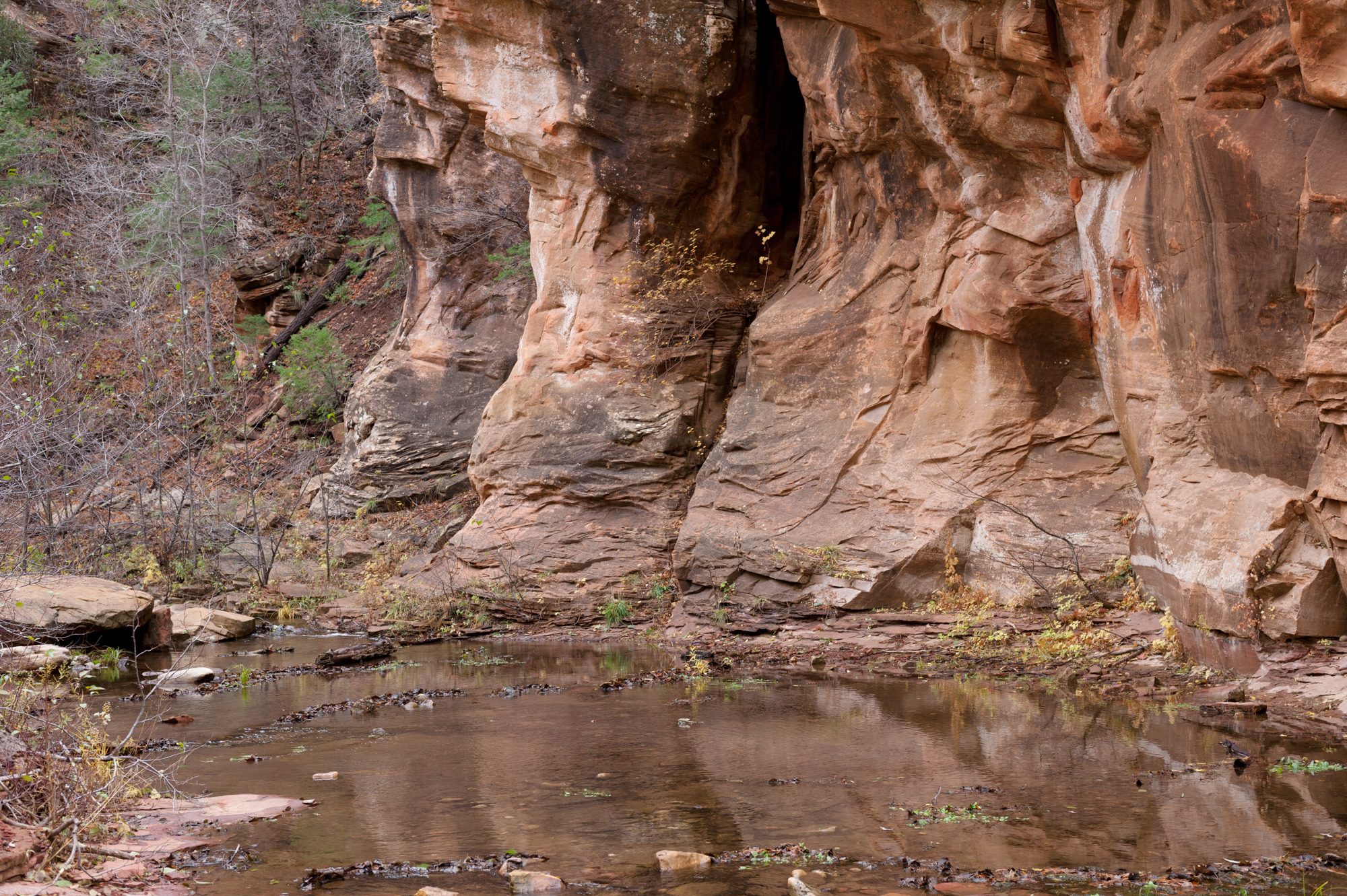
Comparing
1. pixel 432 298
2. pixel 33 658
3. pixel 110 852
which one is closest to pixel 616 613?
pixel 33 658

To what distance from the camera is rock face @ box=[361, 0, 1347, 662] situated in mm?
9242

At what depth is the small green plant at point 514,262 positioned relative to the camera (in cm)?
2144

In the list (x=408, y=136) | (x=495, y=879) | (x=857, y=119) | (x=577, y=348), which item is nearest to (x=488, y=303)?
(x=408, y=136)

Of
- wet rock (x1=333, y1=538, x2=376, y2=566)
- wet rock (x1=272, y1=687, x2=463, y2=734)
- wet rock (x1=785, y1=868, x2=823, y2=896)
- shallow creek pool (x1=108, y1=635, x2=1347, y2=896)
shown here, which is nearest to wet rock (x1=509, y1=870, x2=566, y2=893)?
shallow creek pool (x1=108, y1=635, x2=1347, y2=896)

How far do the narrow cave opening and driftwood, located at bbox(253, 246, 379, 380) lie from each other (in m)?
11.8

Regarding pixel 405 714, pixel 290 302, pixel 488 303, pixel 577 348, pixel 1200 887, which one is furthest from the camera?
pixel 290 302

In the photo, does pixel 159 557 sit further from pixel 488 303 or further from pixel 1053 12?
pixel 1053 12

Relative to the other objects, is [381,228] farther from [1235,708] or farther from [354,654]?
[1235,708]

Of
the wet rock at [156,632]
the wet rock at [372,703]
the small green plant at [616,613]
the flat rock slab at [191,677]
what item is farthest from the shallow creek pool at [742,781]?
the small green plant at [616,613]

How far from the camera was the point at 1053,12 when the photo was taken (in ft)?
36.9

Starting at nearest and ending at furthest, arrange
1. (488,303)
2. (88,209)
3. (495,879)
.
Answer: (495,879) → (488,303) → (88,209)

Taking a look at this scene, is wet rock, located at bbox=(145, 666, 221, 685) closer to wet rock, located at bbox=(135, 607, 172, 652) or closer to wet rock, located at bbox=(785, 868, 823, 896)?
wet rock, located at bbox=(135, 607, 172, 652)

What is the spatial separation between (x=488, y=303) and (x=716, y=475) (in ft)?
26.2

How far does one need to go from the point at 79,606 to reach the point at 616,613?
5893 millimetres
